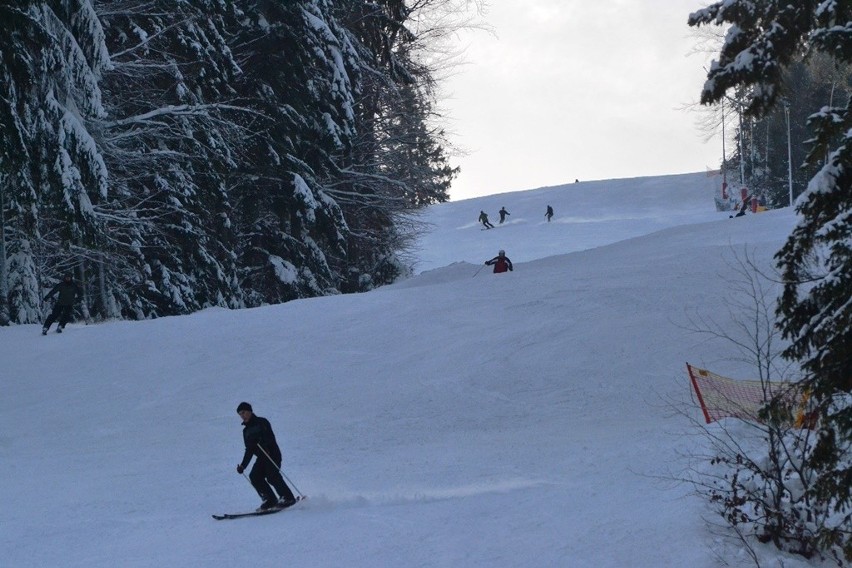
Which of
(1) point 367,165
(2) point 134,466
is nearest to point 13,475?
(2) point 134,466

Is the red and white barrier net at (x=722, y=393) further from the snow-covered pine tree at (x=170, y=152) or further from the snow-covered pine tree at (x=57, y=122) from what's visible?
the snow-covered pine tree at (x=170, y=152)

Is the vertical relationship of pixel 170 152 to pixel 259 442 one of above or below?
above

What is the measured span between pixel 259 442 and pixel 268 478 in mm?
455

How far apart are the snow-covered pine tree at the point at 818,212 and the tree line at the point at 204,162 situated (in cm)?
1475

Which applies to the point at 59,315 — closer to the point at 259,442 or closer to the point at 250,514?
the point at 259,442

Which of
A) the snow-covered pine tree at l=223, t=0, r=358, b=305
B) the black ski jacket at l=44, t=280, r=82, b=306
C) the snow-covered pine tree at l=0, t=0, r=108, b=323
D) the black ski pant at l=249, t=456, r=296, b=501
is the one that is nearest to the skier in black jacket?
the black ski pant at l=249, t=456, r=296, b=501

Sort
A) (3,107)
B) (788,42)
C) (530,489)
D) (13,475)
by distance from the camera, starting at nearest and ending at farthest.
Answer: (788,42) → (530,489) → (13,475) → (3,107)

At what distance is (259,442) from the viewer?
12641 millimetres

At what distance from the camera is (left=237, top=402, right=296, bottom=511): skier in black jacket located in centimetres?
1254

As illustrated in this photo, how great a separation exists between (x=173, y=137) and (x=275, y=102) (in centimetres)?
465

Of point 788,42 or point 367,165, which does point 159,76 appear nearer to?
point 367,165

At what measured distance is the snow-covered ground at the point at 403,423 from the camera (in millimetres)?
10742

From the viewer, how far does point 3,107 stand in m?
17.4

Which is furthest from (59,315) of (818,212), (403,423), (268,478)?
(818,212)
